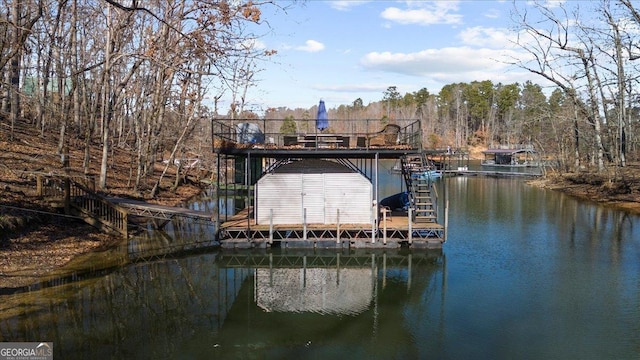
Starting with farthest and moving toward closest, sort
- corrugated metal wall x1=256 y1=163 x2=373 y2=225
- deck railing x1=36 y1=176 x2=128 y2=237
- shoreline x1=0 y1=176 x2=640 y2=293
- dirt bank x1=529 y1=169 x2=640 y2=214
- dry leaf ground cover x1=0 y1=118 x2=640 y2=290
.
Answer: dirt bank x1=529 y1=169 x2=640 y2=214
corrugated metal wall x1=256 y1=163 x2=373 y2=225
deck railing x1=36 y1=176 x2=128 y2=237
dry leaf ground cover x1=0 y1=118 x2=640 y2=290
shoreline x1=0 y1=176 x2=640 y2=293

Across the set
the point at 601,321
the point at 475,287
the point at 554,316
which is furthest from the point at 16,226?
the point at 601,321

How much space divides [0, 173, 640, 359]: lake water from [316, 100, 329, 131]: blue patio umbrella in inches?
255

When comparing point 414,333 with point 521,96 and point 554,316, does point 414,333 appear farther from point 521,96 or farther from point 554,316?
point 521,96

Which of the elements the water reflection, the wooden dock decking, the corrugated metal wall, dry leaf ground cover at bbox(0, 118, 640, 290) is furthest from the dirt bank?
the water reflection

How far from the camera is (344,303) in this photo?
15.9 m

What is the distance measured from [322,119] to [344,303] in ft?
35.4

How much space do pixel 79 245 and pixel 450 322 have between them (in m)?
16.0

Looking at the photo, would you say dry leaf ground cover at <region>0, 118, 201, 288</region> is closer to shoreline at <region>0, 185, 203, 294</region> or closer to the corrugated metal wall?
shoreline at <region>0, 185, 203, 294</region>

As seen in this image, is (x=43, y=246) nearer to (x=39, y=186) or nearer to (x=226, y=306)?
(x=39, y=186)

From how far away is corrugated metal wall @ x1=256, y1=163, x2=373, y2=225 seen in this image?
75.0 ft

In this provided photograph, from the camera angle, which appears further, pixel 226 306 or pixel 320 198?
pixel 320 198

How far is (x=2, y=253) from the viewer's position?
674 inches

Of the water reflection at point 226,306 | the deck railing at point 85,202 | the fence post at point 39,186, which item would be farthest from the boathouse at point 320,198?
the fence post at point 39,186

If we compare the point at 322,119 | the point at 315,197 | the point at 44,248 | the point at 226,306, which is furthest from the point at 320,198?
the point at 44,248
